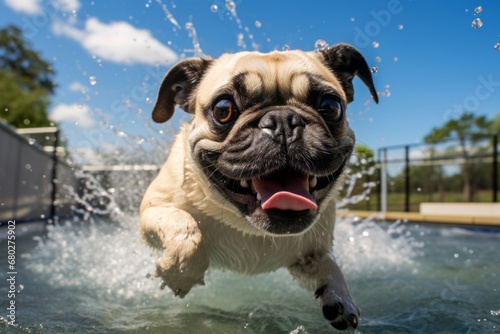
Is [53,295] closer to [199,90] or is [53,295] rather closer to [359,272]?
[199,90]

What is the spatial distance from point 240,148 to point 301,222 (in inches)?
18.5

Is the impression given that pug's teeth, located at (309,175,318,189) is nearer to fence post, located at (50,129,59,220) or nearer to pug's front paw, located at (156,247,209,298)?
pug's front paw, located at (156,247,209,298)

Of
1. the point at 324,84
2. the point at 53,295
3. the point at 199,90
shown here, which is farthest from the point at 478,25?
the point at 53,295

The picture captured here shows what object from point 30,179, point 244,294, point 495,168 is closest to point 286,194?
point 244,294

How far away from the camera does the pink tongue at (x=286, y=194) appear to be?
7.61 ft

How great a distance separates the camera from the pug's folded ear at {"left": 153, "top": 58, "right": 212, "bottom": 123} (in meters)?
3.10

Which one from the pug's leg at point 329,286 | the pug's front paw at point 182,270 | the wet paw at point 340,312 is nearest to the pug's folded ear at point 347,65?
the pug's leg at point 329,286

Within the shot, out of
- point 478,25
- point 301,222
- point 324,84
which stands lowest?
point 301,222

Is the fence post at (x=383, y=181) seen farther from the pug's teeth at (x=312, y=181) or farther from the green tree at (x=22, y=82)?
the green tree at (x=22, y=82)

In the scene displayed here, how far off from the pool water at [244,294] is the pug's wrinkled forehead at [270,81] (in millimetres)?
1253

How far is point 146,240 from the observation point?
319cm

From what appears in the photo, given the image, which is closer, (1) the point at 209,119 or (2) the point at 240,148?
(2) the point at 240,148

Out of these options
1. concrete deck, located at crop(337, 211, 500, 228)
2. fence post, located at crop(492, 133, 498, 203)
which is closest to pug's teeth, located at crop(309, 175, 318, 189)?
concrete deck, located at crop(337, 211, 500, 228)

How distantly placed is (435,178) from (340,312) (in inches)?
533
